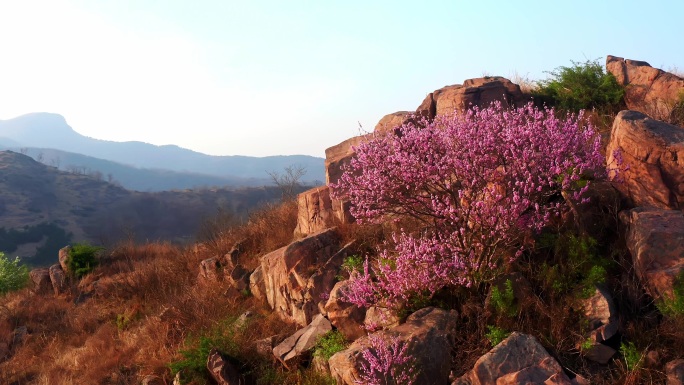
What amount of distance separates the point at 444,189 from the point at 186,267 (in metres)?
10.4

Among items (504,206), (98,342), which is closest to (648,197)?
(504,206)

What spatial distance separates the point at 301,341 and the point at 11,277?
15.2 m

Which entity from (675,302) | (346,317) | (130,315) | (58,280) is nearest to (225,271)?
(130,315)

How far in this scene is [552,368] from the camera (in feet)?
18.5

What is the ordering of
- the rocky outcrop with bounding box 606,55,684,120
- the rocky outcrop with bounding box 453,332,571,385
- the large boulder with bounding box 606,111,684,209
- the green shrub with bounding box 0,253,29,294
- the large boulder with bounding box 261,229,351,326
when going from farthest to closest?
the green shrub with bounding box 0,253,29,294 < the rocky outcrop with bounding box 606,55,684,120 < the large boulder with bounding box 261,229,351,326 < the large boulder with bounding box 606,111,684,209 < the rocky outcrop with bounding box 453,332,571,385

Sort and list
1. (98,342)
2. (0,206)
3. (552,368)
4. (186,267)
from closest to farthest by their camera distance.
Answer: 1. (552,368)
2. (98,342)
3. (186,267)
4. (0,206)

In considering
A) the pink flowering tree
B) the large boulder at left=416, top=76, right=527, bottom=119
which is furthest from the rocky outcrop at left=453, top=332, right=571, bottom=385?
the large boulder at left=416, top=76, right=527, bottom=119

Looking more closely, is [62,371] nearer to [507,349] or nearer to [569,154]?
[507,349]

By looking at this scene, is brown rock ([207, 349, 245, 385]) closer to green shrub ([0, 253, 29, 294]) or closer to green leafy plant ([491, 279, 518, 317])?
green leafy plant ([491, 279, 518, 317])

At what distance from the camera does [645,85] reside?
13.7 metres

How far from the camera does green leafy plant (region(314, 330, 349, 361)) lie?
7609 mm

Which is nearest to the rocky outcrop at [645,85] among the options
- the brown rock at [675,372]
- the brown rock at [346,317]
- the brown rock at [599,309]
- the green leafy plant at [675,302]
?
the green leafy plant at [675,302]

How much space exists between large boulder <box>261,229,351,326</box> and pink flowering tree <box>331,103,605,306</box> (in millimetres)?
1940

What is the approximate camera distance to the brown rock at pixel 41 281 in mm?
18047
